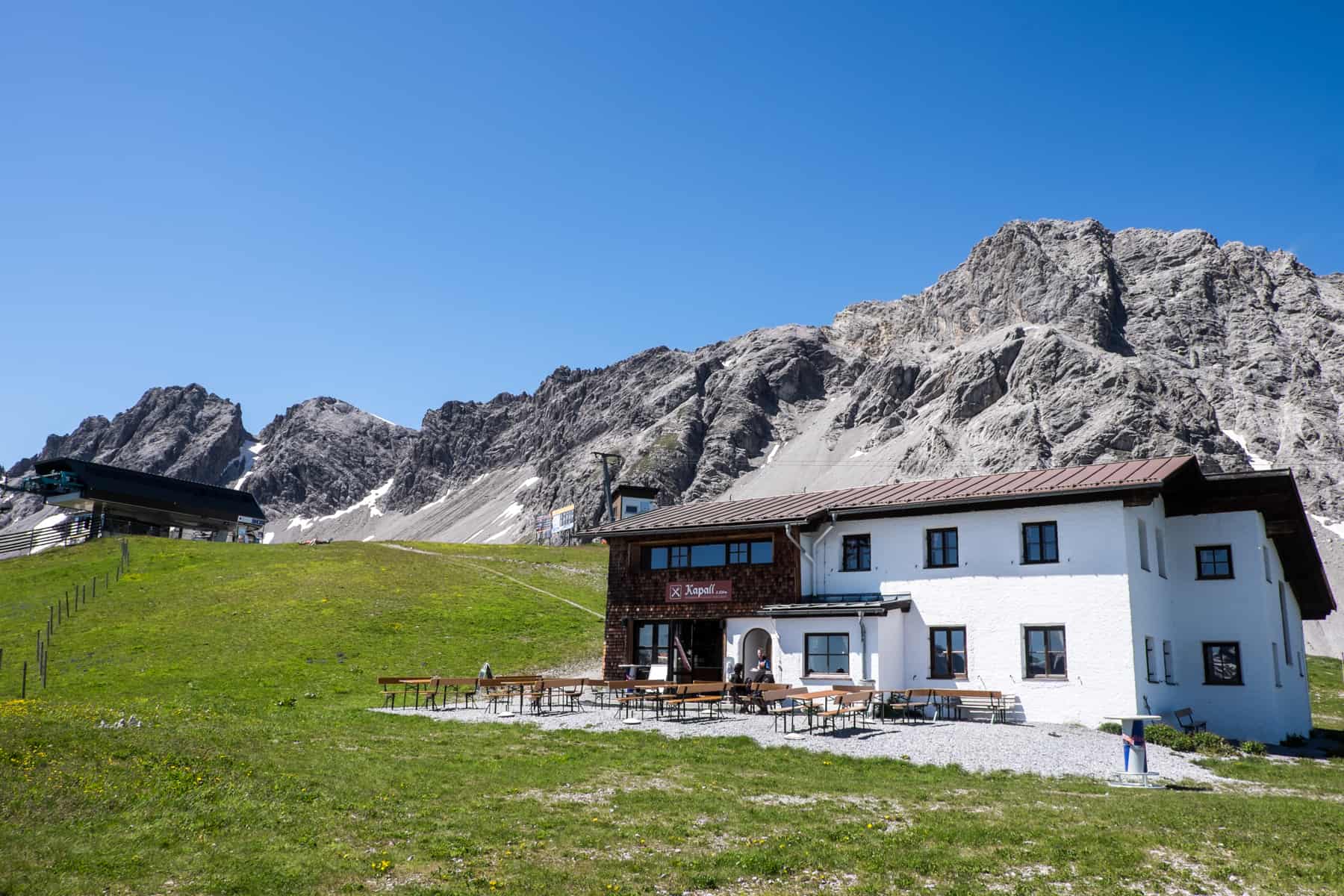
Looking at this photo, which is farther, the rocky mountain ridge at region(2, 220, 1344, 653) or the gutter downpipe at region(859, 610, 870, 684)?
the rocky mountain ridge at region(2, 220, 1344, 653)

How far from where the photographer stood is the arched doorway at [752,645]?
33.1 metres

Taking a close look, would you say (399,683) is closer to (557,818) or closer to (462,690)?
(462,690)

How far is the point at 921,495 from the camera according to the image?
3155cm

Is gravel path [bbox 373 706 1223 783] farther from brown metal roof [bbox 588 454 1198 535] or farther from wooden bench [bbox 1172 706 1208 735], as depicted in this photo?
brown metal roof [bbox 588 454 1198 535]

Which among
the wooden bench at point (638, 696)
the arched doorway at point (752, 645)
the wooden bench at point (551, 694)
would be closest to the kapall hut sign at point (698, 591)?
the arched doorway at point (752, 645)

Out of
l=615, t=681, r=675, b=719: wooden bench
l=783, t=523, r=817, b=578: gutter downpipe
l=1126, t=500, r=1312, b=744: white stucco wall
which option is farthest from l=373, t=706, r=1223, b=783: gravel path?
l=783, t=523, r=817, b=578: gutter downpipe

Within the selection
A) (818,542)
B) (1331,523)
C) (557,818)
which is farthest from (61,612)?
(1331,523)

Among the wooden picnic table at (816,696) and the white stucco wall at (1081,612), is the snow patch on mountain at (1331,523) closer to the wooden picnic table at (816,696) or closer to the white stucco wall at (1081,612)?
the white stucco wall at (1081,612)

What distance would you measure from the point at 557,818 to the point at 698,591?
22.2 meters

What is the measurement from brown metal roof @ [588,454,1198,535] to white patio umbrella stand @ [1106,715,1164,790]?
10242mm

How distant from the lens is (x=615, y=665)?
35.7 meters

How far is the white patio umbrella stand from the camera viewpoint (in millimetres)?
17406

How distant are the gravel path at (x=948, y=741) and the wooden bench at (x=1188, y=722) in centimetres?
345

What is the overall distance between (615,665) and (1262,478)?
75.6ft
